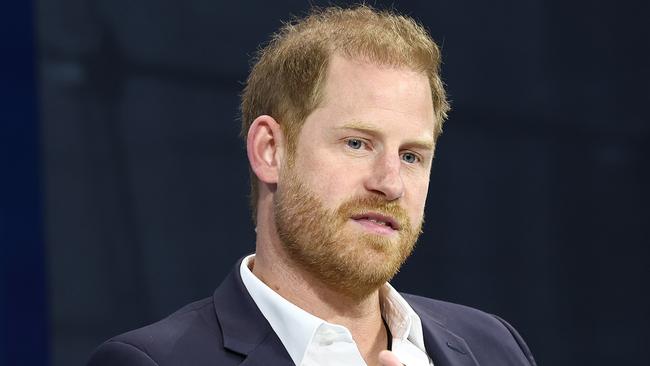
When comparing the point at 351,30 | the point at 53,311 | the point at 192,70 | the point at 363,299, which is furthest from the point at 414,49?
the point at 53,311

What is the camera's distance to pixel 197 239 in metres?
2.81

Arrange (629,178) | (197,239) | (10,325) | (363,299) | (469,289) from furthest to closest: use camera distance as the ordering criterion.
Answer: (629,178)
(469,289)
(197,239)
(10,325)
(363,299)

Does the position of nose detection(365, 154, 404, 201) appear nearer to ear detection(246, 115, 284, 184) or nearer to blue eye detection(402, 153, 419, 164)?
blue eye detection(402, 153, 419, 164)

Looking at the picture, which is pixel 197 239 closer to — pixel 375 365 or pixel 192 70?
pixel 192 70

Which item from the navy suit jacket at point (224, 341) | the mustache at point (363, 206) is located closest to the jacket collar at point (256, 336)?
the navy suit jacket at point (224, 341)

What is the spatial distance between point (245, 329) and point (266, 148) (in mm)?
330

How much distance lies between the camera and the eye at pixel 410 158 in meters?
1.97

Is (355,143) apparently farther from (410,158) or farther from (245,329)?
(245,329)

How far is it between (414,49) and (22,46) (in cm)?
105

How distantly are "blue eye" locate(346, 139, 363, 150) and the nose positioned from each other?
43mm

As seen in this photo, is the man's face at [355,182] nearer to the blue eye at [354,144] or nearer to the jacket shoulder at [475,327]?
the blue eye at [354,144]

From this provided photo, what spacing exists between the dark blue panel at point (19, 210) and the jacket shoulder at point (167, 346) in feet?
2.37

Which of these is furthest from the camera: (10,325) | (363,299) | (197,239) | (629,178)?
(629,178)

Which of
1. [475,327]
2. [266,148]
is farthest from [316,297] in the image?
[475,327]
